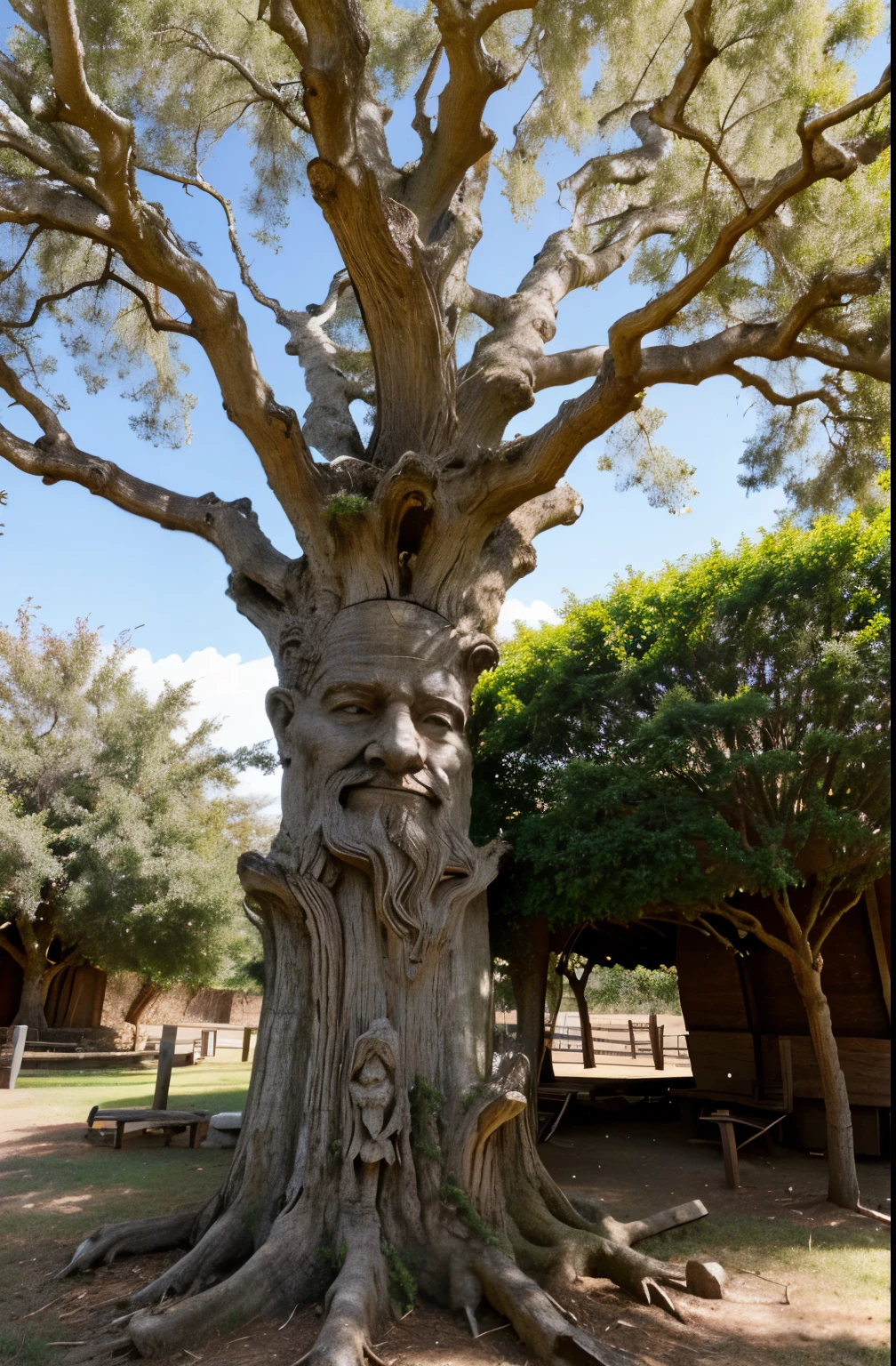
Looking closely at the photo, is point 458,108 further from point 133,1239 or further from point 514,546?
point 133,1239

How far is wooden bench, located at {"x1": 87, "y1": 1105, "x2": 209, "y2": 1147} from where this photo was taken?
883 centimetres

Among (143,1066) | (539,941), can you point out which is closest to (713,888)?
(539,941)

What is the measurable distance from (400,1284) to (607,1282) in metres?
1.38

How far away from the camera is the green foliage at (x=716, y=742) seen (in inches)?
260

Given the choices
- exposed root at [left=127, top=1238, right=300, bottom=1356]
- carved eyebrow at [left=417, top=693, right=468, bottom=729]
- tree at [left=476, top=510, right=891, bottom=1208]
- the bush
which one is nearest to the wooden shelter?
tree at [left=476, top=510, right=891, bottom=1208]

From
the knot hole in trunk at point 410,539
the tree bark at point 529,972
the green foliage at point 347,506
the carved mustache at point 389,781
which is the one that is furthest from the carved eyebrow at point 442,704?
the tree bark at point 529,972

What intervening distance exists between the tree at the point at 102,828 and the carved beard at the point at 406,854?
13933 millimetres

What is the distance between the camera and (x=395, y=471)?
6.17m

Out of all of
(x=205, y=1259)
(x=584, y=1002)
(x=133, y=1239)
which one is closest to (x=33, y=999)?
(x=584, y=1002)

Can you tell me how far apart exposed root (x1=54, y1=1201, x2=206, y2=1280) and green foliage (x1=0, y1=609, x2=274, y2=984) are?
1329 cm

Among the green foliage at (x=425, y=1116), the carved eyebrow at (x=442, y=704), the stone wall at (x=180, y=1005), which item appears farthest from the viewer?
the stone wall at (x=180, y=1005)

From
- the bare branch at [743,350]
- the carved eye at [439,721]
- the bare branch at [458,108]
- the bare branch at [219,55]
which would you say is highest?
the bare branch at [219,55]

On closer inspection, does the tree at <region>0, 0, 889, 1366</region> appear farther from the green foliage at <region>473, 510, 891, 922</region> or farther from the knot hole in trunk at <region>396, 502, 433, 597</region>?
the green foliage at <region>473, 510, 891, 922</region>

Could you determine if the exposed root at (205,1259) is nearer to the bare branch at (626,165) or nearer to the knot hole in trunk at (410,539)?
the knot hole in trunk at (410,539)
